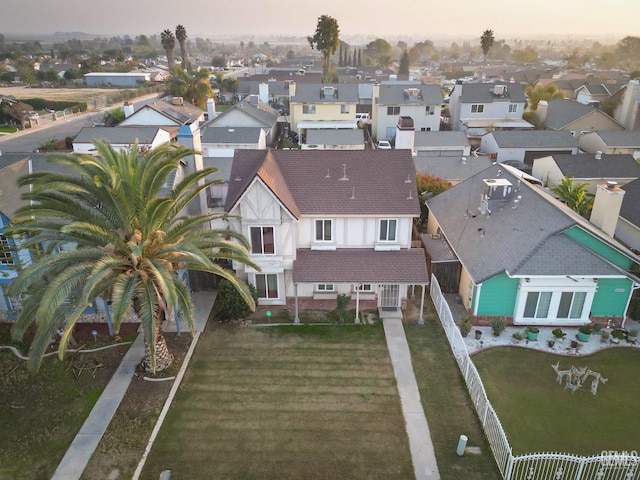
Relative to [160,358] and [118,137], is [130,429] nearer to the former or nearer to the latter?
[160,358]

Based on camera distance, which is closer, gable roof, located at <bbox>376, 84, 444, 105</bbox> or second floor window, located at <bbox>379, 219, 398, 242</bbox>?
second floor window, located at <bbox>379, 219, 398, 242</bbox>

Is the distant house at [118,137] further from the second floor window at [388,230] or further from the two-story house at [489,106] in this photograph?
the two-story house at [489,106]

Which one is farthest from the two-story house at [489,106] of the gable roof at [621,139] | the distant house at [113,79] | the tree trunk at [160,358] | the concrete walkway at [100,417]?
the distant house at [113,79]

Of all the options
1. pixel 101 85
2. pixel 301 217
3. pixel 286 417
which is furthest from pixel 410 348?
pixel 101 85

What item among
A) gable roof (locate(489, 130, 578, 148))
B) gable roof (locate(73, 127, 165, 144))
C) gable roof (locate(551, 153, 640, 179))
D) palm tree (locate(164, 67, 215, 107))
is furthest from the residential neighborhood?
palm tree (locate(164, 67, 215, 107))

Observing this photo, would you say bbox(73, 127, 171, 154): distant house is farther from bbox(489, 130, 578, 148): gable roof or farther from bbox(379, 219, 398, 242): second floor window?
bbox(489, 130, 578, 148): gable roof
